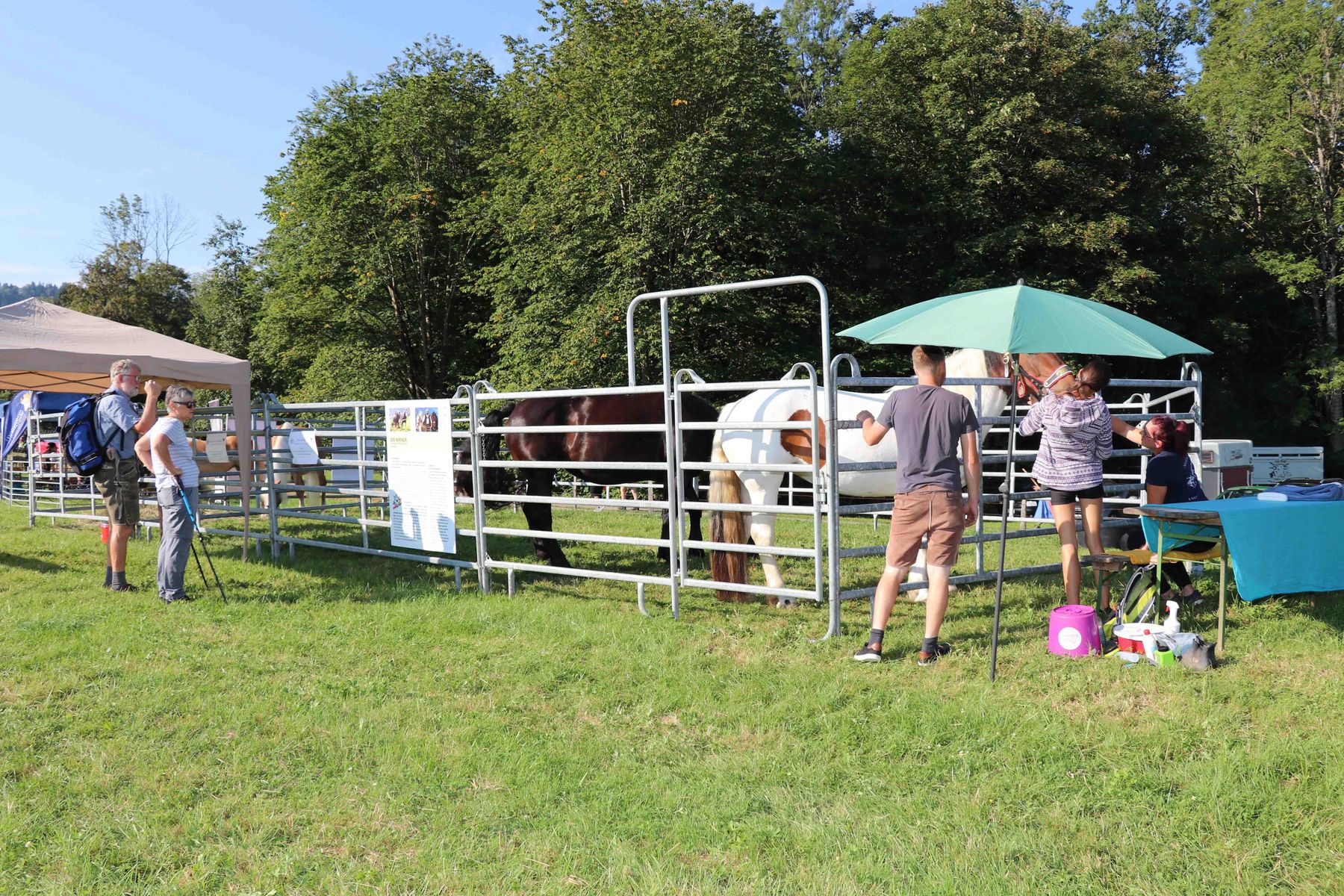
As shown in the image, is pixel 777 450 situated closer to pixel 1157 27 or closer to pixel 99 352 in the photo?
pixel 99 352

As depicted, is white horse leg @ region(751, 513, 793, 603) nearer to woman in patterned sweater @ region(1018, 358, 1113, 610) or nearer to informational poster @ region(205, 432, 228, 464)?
woman in patterned sweater @ region(1018, 358, 1113, 610)

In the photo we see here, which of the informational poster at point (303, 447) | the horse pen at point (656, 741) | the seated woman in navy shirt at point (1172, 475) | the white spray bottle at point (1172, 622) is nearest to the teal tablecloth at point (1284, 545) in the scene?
the white spray bottle at point (1172, 622)

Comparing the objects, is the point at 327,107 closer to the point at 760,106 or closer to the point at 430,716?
the point at 760,106

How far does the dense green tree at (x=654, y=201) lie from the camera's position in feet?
69.3

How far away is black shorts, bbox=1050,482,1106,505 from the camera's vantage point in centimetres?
606

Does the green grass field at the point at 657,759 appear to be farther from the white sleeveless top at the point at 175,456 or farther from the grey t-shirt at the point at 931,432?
the white sleeveless top at the point at 175,456

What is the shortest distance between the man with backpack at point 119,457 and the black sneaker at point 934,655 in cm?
667

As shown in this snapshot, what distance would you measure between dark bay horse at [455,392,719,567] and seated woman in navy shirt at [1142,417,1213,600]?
3.53 meters

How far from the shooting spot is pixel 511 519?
13695 millimetres

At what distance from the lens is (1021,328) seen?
4758 millimetres

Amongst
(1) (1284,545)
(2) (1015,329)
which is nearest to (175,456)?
(2) (1015,329)

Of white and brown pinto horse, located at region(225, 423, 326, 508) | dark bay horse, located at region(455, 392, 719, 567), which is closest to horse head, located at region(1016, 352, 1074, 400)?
dark bay horse, located at region(455, 392, 719, 567)

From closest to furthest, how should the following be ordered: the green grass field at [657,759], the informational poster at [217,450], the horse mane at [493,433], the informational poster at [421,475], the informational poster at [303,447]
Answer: the green grass field at [657,759]
the informational poster at [421,475]
the horse mane at [493,433]
the informational poster at [217,450]
the informational poster at [303,447]

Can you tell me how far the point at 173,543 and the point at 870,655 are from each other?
225 inches
